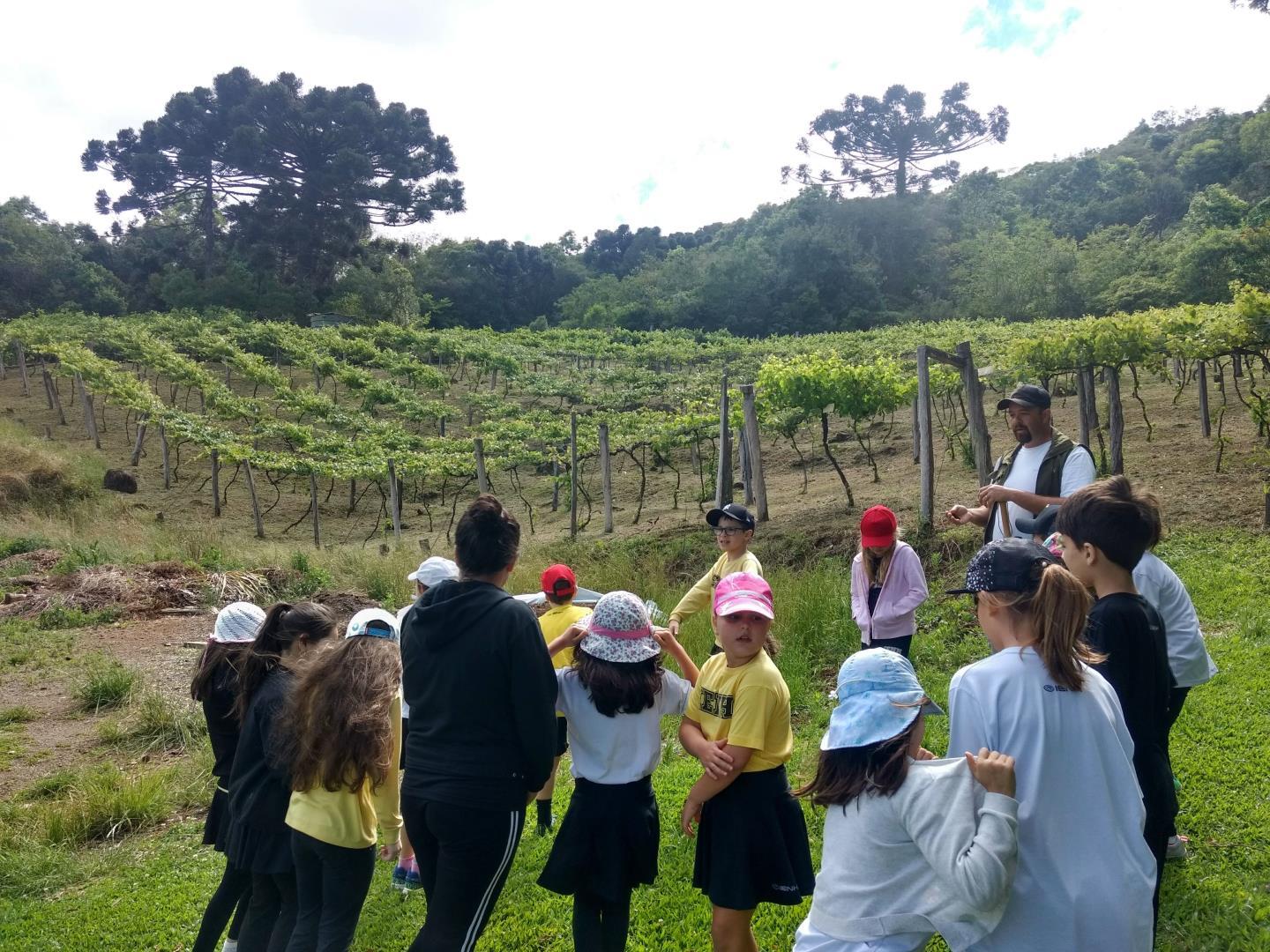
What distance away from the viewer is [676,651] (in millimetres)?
3227

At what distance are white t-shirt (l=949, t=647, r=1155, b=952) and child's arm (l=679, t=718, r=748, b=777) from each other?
2.71ft

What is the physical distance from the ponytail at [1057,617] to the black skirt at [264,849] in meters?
2.56

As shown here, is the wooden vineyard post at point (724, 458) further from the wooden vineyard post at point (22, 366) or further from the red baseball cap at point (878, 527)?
the wooden vineyard post at point (22, 366)

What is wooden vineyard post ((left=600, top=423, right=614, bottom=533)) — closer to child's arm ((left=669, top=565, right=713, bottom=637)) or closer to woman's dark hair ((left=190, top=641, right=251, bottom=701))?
child's arm ((left=669, top=565, right=713, bottom=637))

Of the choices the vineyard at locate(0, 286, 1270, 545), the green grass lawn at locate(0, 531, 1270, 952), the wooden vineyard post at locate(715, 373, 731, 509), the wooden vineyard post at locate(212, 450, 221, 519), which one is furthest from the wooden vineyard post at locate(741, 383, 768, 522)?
the wooden vineyard post at locate(212, 450, 221, 519)

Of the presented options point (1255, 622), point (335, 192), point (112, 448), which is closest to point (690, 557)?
point (1255, 622)

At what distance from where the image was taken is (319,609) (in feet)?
11.2

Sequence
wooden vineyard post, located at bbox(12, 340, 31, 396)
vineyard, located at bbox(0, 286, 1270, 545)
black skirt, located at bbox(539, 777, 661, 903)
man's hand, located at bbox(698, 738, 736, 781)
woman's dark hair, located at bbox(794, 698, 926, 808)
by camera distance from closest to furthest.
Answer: woman's dark hair, located at bbox(794, 698, 926, 808)
man's hand, located at bbox(698, 738, 736, 781)
black skirt, located at bbox(539, 777, 661, 903)
vineyard, located at bbox(0, 286, 1270, 545)
wooden vineyard post, located at bbox(12, 340, 31, 396)

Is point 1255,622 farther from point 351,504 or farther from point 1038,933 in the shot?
point 351,504

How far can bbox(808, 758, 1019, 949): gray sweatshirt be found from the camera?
185cm

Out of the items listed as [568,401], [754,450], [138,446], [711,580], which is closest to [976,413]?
[754,450]

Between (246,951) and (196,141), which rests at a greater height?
(196,141)

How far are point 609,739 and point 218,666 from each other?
1.60 metres

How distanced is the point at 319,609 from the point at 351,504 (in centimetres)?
1784
